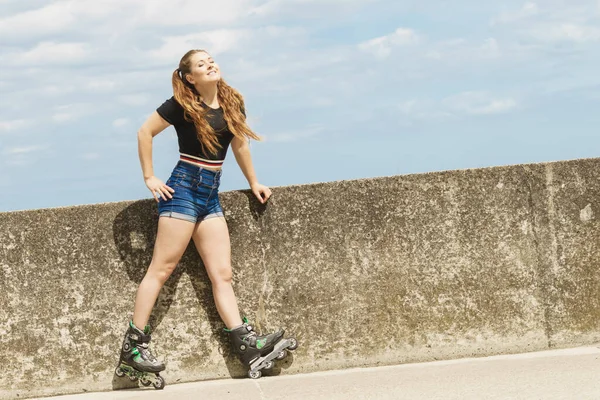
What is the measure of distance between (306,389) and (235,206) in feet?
4.19

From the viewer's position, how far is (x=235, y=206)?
6070 millimetres

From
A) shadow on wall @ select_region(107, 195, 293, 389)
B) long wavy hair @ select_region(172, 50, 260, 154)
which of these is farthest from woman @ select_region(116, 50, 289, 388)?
shadow on wall @ select_region(107, 195, 293, 389)

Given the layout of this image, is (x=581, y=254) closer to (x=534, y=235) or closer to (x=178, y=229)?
(x=534, y=235)

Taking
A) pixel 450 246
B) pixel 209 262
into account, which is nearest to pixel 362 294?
pixel 450 246

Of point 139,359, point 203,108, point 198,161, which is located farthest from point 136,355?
point 203,108

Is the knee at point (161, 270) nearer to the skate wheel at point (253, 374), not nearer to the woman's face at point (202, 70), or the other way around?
the skate wheel at point (253, 374)

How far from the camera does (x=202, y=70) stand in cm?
566

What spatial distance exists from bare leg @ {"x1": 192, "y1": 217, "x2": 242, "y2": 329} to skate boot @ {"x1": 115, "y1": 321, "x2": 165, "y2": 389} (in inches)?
19.7

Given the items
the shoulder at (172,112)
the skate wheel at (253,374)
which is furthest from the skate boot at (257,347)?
the shoulder at (172,112)

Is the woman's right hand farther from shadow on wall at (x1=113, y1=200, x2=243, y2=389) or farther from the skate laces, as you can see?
the skate laces

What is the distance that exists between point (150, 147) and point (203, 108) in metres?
0.40

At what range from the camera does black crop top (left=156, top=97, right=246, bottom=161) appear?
223 inches

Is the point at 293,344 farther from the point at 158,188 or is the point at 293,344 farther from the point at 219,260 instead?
the point at 158,188

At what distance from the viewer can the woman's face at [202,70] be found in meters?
5.66
